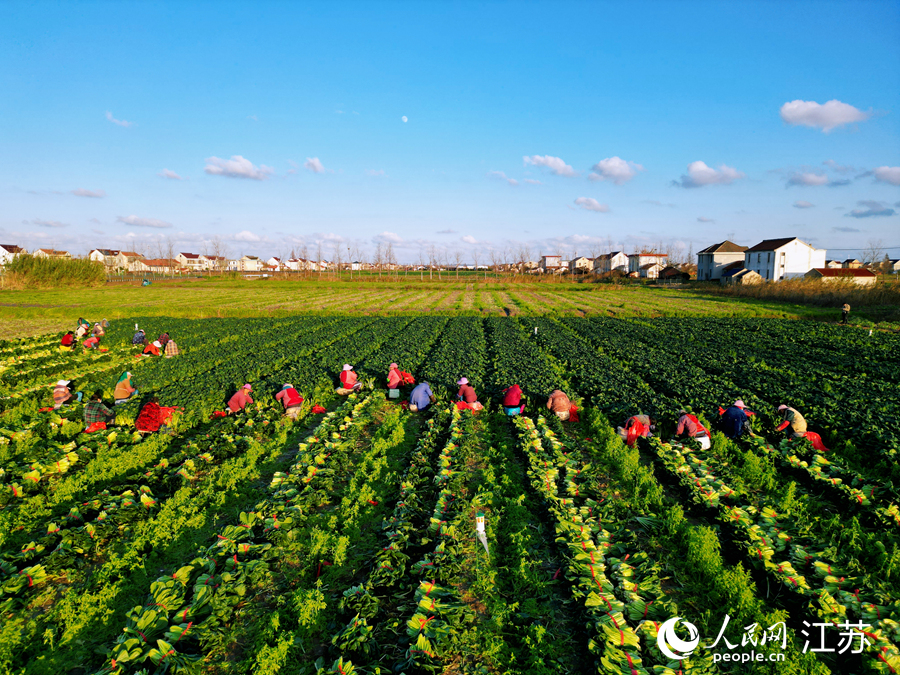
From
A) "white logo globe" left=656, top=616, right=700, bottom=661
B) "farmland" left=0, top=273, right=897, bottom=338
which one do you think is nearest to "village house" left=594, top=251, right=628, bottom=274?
A: "farmland" left=0, top=273, right=897, bottom=338

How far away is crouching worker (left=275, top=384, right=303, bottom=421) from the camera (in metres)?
13.4

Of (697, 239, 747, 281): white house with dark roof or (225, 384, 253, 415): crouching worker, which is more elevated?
(697, 239, 747, 281): white house with dark roof

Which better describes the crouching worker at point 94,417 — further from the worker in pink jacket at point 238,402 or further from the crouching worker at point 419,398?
the crouching worker at point 419,398

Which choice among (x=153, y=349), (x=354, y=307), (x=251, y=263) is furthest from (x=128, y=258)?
(x=153, y=349)

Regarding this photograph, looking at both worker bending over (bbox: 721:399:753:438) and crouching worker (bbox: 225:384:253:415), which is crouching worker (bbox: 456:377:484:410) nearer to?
crouching worker (bbox: 225:384:253:415)

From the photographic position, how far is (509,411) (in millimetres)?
13484

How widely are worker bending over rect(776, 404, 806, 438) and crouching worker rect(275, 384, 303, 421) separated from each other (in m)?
13.5

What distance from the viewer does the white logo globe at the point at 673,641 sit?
5164 mm

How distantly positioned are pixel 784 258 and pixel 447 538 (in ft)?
301

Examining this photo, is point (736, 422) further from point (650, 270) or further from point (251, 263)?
point (251, 263)

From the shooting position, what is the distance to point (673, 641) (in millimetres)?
5297

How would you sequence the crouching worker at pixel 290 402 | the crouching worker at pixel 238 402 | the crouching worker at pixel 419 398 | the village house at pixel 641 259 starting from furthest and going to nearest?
the village house at pixel 641 259 → the crouching worker at pixel 419 398 → the crouching worker at pixel 238 402 → the crouching worker at pixel 290 402

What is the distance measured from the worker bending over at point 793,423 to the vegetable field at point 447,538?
0.34m

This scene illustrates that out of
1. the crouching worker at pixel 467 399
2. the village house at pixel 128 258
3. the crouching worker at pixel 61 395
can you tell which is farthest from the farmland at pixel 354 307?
the village house at pixel 128 258
